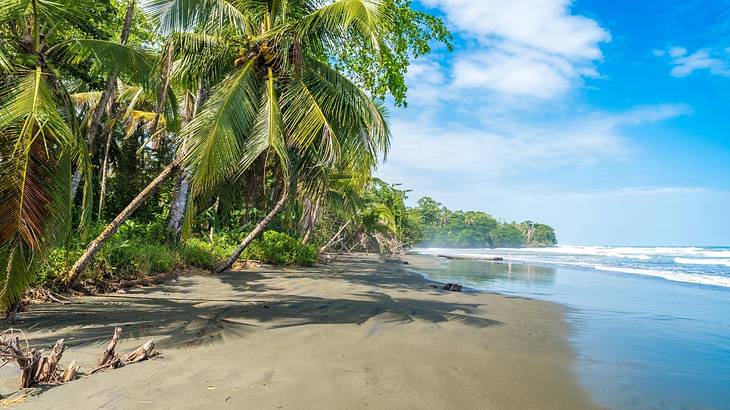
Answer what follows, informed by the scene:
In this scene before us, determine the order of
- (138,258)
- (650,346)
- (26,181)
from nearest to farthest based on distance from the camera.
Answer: (26,181) → (650,346) → (138,258)

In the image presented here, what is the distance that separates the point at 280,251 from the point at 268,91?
11.6m

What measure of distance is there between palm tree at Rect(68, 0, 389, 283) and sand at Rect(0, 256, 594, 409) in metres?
1.91

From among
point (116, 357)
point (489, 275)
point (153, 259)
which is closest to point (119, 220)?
point (116, 357)

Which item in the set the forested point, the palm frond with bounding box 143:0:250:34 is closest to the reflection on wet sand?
the forested point

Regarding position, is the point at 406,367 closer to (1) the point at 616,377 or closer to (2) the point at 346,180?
(1) the point at 616,377

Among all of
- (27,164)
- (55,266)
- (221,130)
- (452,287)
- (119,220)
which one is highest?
(221,130)

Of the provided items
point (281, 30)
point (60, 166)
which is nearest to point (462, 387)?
point (60, 166)

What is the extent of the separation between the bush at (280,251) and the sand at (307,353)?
25.4 ft

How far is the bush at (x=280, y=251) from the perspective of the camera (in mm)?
17031

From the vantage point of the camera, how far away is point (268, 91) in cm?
718

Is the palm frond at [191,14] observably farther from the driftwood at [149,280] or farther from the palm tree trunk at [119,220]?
the driftwood at [149,280]

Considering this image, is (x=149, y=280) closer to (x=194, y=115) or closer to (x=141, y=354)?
Result: (x=194, y=115)

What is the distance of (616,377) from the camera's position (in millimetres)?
4797

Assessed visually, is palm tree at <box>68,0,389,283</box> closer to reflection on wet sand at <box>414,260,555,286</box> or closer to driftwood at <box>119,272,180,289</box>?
driftwood at <box>119,272,180,289</box>
